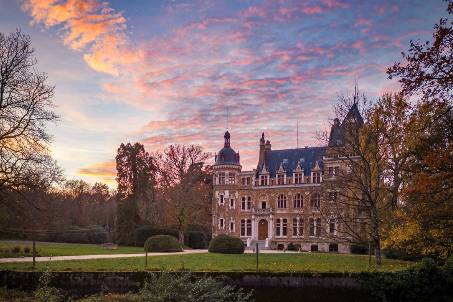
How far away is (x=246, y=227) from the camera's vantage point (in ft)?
183

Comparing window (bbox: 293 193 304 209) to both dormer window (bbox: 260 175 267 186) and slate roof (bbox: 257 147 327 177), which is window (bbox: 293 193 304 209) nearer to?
slate roof (bbox: 257 147 327 177)

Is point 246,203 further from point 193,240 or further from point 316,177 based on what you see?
point 193,240

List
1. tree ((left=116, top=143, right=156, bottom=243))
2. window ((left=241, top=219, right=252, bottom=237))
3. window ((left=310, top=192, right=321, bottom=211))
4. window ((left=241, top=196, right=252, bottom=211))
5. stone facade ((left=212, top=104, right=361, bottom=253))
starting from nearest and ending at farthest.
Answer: window ((left=310, top=192, right=321, bottom=211)) < tree ((left=116, top=143, right=156, bottom=243)) < stone facade ((left=212, top=104, right=361, bottom=253)) < window ((left=241, top=219, right=252, bottom=237)) < window ((left=241, top=196, right=252, bottom=211))

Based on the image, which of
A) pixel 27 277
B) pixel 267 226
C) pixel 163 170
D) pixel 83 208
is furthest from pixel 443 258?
pixel 83 208

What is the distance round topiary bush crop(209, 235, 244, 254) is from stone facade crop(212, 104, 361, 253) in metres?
17.4

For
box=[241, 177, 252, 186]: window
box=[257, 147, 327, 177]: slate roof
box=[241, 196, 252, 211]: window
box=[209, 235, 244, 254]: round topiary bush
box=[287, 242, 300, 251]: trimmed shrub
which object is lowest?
box=[287, 242, 300, 251]: trimmed shrub

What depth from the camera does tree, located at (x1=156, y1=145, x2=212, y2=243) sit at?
44.8m

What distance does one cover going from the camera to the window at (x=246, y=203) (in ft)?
185

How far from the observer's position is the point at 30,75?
76.3 ft

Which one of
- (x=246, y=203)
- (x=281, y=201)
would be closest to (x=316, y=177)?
(x=281, y=201)

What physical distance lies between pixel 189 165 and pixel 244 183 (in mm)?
7525

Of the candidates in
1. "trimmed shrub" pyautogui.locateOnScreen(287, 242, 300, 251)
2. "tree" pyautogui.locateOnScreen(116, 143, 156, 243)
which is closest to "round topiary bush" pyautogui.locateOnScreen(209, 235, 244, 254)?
"trimmed shrub" pyautogui.locateOnScreen(287, 242, 300, 251)

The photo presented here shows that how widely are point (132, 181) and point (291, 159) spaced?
63.0 ft

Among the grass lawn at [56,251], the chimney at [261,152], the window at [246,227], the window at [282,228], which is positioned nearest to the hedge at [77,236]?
the grass lawn at [56,251]
